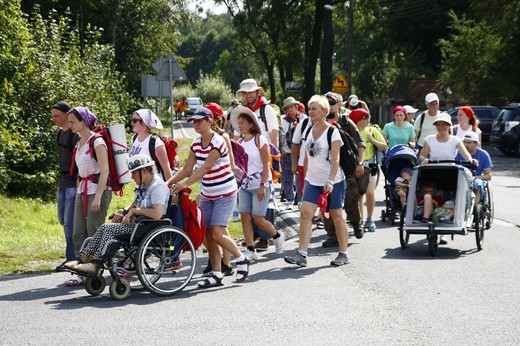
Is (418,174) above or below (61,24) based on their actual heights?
below

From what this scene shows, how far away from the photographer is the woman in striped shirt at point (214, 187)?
33.6ft

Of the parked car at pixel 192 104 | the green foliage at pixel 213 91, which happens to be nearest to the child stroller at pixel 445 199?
the parked car at pixel 192 104

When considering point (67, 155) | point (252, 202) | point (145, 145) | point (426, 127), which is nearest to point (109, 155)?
point (145, 145)

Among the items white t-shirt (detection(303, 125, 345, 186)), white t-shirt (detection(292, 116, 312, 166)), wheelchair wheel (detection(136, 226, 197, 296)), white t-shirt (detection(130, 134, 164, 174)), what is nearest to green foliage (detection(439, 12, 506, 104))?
white t-shirt (detection(292, 116, 312, 166))

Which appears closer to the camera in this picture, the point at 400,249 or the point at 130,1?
the point at 400,249

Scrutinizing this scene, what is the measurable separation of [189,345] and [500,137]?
3175 cm

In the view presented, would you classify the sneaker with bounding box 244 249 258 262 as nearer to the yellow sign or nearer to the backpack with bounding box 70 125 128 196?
the backpack with bounding box 70 125 128 196

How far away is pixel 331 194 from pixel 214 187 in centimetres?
171

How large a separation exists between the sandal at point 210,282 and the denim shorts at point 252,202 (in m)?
2.05

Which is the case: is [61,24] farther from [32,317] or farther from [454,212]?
[32,317]

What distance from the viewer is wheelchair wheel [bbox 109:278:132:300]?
947 centimetres

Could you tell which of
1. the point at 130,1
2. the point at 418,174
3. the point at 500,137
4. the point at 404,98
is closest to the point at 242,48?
the point at 404,98

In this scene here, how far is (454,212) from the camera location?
40.6 feet

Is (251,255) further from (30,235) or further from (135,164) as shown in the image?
(30,235)
